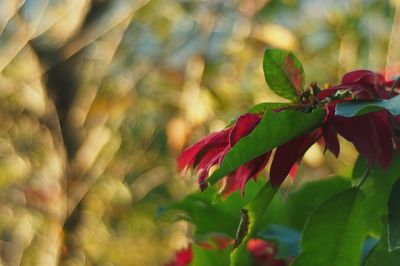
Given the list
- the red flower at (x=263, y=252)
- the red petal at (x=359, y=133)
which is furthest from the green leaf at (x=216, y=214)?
the red petal at (x=359, y=133)

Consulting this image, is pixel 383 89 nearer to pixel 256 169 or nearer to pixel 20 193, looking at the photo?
pixel 256 169

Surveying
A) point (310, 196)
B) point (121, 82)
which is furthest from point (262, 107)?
point (121, 82)

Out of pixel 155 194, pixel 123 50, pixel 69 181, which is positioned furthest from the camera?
pixel 155 194

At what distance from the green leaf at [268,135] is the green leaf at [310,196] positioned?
0.25 metres

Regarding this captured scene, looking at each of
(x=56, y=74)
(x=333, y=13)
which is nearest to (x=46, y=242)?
(x=56, y=74)

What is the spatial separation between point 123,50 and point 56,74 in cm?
41

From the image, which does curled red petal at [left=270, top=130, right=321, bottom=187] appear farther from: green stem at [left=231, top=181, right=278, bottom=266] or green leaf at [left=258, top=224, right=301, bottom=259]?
green leaf at [left=258, top=224, right=301, bottom=259]

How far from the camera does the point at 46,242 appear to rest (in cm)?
246

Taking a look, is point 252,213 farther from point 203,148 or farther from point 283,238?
point 283,238

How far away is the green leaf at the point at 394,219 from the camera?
1.65 feet

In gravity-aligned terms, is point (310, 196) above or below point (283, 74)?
below

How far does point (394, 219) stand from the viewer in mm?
522

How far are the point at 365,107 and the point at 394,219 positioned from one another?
9cm

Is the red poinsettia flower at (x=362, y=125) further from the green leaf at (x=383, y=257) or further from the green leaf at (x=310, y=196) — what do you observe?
the green leaf at (x=310, y=196)
